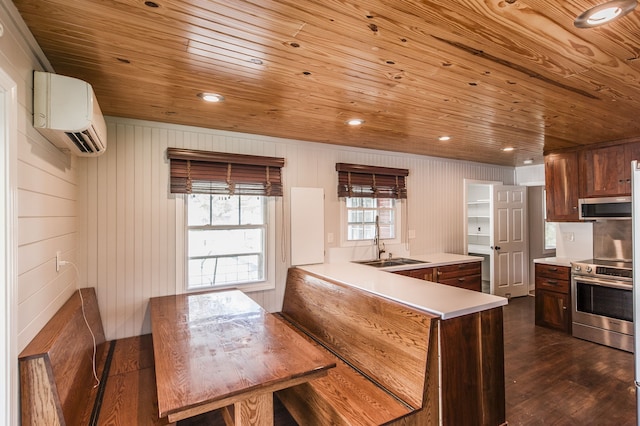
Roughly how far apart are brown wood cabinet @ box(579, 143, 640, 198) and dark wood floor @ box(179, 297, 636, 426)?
1742 mm

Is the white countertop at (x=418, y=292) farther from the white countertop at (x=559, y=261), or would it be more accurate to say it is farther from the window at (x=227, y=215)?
the white countertop at (x=559, y=261)

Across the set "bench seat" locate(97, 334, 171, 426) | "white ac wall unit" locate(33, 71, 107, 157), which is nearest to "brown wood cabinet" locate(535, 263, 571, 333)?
Answer: "bench seat" locate(97, 334, 171, 426)

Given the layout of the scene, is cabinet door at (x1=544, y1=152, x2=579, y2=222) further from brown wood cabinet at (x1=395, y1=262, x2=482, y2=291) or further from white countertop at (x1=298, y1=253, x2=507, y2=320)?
white countertop at (x1=298, y1=253, x2=507, y2=320)

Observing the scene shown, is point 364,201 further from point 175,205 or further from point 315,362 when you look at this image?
point 315,362

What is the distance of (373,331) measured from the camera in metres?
2.23

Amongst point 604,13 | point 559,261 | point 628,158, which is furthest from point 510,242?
point 604,13

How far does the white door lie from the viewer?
17.1 ft

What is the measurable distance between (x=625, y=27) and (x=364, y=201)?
9.68 ft

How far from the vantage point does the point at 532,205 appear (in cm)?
595

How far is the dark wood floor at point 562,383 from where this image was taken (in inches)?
92.9

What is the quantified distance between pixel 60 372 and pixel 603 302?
15.6 ft

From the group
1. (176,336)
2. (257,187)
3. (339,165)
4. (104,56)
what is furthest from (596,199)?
(104,56)

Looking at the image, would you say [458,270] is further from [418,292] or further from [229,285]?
[229,285]

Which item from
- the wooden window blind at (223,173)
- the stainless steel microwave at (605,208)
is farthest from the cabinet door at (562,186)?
the wooden window blind at (223,173)
